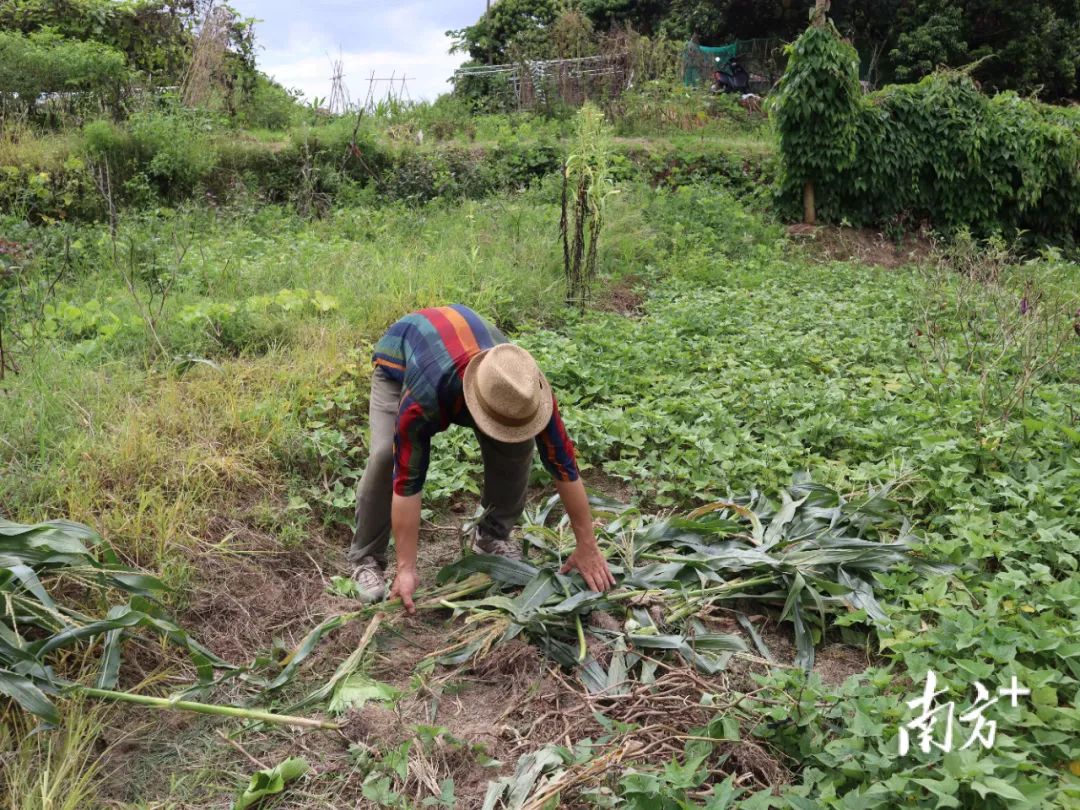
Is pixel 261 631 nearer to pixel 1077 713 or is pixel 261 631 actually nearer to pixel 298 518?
pixel 298 518

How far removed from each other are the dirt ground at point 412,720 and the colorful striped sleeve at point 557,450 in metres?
0.59

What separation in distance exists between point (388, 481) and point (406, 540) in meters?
0.48

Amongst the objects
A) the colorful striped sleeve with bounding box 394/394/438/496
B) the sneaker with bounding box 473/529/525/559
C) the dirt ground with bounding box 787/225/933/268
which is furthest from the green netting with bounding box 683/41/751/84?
the colorful striped sleeve with bounding box 394/394/438/496

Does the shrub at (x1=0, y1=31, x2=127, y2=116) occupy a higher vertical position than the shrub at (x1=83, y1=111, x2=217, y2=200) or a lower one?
higher

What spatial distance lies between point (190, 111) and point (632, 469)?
32.0ft

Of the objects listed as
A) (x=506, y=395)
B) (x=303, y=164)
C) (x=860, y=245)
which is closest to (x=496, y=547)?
(x=506, y=395)

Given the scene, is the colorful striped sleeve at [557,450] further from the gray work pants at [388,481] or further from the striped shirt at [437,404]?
the gray work pants at [388,481]

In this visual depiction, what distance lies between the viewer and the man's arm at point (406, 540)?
256 cm

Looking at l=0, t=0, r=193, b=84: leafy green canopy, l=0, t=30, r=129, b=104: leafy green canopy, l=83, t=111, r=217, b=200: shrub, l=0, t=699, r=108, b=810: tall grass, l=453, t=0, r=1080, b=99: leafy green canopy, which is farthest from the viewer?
l=453, t=0, r=1080, b=99: leafy green canopy

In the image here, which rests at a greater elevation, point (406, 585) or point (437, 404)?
point (437, 404)

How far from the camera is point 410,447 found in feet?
8.32

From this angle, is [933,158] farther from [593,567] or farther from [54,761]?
[54,761]

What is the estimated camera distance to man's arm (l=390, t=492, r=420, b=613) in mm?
2562

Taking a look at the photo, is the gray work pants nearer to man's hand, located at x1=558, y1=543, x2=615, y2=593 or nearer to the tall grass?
man's hand, located at x1=558, y1=543, x2=615, y2=593
